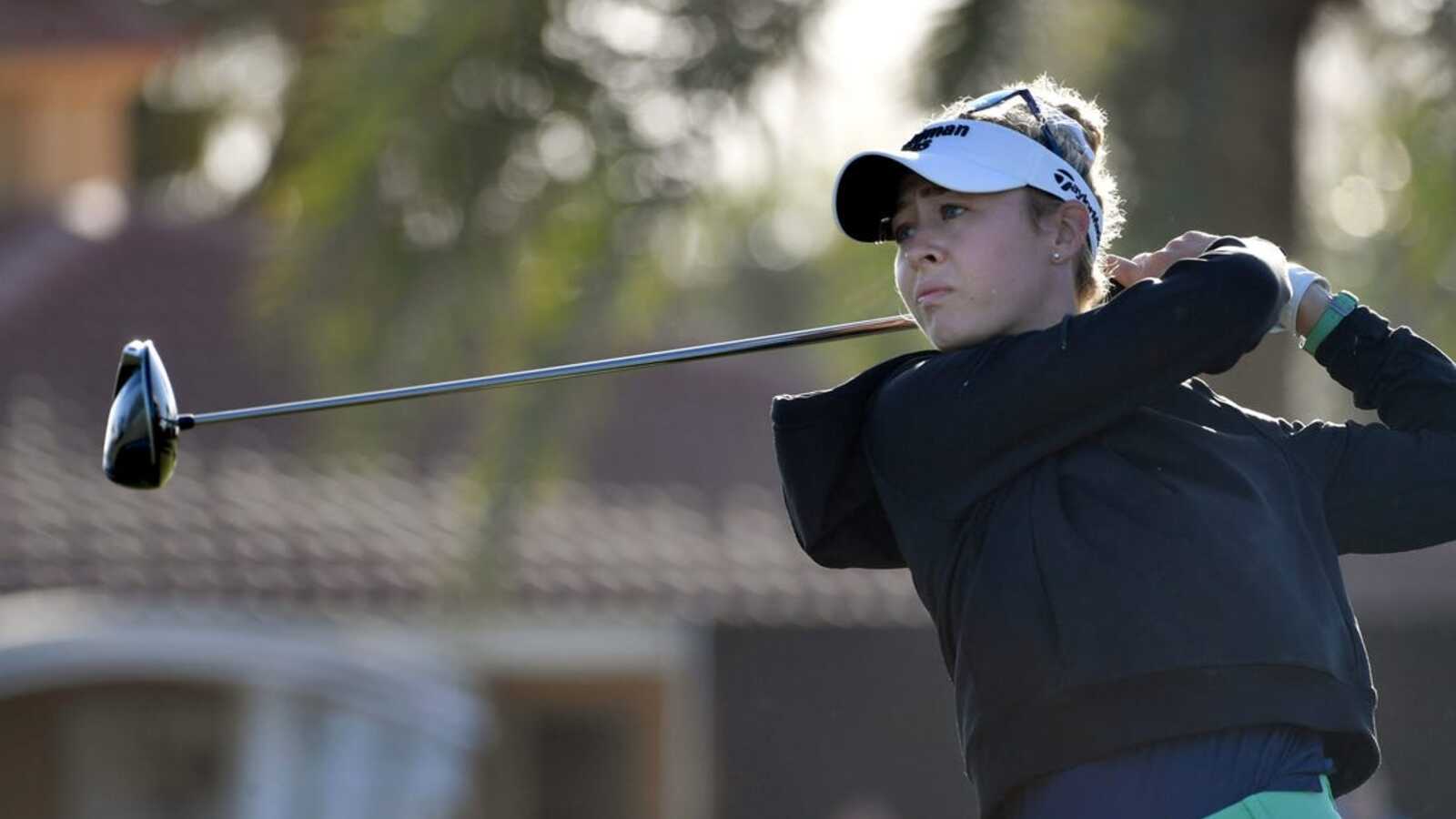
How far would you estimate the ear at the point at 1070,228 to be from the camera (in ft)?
8.80

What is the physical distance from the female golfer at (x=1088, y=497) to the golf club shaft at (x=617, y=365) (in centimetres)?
21

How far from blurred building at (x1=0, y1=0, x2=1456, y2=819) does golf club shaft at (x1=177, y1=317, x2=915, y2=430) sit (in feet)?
19.3

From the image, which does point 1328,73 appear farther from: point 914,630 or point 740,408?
point 740,408

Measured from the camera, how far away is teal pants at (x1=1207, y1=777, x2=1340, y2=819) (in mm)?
2361

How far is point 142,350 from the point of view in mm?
3109

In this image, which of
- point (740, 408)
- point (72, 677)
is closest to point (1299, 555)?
point (72, 677)


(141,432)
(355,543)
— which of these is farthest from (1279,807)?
(355,543)

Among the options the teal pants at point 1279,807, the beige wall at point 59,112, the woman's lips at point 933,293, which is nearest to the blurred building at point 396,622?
the beige wall at point 59,112

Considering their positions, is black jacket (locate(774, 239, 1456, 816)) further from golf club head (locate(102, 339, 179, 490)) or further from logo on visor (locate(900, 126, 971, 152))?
golf club head (locate(102, 339, 179, 490))

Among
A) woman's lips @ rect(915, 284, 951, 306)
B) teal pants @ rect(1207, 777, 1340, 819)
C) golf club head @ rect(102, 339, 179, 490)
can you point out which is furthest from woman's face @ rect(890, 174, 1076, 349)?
golf club head @ rect(102, 339, 179, 490)

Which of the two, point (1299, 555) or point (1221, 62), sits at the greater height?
point (1221, 62)

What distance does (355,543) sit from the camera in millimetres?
11664

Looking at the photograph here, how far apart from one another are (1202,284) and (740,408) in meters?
12.2

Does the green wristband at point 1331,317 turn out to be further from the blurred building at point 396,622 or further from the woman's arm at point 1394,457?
the blurred building at point 396,622
